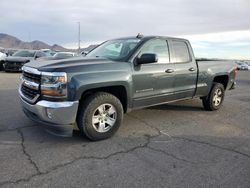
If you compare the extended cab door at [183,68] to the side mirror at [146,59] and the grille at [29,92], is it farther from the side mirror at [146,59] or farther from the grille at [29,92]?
the grille at [29,92]

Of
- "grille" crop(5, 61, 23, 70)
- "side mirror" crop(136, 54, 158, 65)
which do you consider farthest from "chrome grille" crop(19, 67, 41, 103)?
"grille" crop(5, 61, 23, 70)

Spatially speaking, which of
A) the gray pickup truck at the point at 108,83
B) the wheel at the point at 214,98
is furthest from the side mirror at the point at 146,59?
the wheel at the point at 214,98

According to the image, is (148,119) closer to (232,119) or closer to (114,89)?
(114,89)

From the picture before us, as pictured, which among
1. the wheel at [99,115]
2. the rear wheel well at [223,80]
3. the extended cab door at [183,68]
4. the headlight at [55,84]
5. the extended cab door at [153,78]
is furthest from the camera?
the rear wheel well at [223,80]

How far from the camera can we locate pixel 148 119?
19.1 ft

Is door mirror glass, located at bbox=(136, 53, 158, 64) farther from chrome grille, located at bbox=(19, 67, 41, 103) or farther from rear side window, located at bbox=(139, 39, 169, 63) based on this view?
chrome grille, located at bbox=(19, 67, 41, 103)

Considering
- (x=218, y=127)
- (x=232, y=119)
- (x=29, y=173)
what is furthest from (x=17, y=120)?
(x=232, y=119)

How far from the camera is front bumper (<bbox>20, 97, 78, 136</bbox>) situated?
13.0 ft

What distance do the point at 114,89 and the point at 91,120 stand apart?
760mm

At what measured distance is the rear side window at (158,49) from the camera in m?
5.15

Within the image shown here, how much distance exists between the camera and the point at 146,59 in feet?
15.5

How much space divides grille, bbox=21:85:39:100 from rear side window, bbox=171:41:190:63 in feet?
9.56

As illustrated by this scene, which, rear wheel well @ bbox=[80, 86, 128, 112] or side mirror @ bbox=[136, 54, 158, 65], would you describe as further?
side mirror @ bbox=[136, 54, 158, 65]

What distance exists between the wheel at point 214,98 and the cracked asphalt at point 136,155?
2.84 ft
